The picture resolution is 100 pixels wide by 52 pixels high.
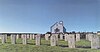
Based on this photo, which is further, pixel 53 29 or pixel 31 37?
pixel 53 29

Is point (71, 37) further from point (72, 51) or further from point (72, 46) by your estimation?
point (72, 51)

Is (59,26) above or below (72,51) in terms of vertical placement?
above

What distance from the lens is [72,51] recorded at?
1184 centimetres

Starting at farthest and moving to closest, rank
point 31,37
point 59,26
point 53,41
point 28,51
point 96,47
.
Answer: point 59,26, point 31,37, point 53,41, point 96,47, point 28,51

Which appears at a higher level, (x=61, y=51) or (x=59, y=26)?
(x=59, y=26)

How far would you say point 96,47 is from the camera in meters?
13.6

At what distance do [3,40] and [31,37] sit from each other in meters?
8.27

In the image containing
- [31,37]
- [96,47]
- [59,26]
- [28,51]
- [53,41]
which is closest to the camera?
[28,51]

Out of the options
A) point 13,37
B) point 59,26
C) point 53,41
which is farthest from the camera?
point 59,26

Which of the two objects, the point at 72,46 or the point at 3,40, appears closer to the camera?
the point at 72,46

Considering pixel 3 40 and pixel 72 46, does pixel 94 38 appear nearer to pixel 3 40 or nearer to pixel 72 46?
pixel 72 46

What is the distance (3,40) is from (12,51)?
24.0 ft

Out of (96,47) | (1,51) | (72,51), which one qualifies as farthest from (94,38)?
(1,51)

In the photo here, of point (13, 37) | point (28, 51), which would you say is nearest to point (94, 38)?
point (28, 51)
